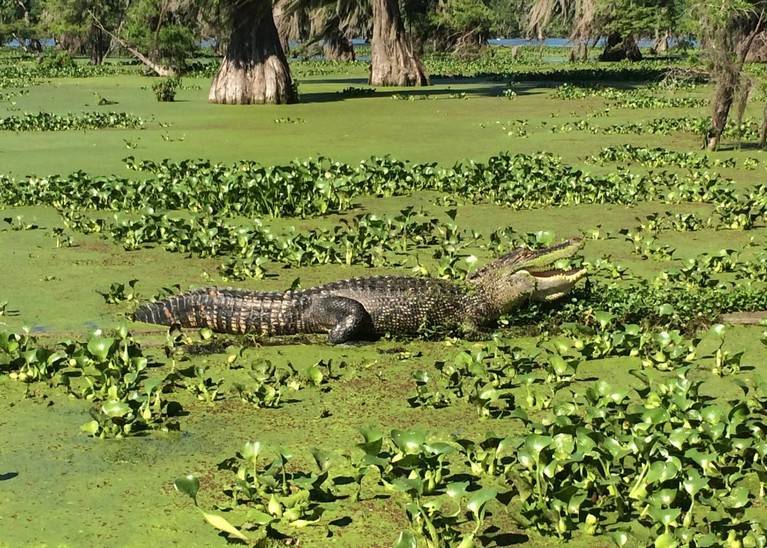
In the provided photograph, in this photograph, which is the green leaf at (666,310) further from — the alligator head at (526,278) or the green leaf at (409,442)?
the green leaf at (409,442)

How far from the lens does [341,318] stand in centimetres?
630

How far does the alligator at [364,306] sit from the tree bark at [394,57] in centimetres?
2184

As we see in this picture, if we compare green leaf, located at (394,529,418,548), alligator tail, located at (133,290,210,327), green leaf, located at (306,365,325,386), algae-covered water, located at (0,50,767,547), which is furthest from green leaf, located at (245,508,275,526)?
alligator tail, located at (133,290,210,327)

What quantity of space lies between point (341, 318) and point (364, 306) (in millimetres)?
193

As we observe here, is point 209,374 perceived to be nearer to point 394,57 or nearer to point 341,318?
point 341,318

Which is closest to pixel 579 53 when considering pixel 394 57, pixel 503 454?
pixel 394 57

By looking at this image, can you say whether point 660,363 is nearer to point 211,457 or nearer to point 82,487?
point 211,457

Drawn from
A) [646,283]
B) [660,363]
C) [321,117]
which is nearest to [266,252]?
[646,283]

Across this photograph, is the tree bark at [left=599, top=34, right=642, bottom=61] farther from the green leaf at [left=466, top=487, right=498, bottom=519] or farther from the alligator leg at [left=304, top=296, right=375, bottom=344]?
the green leaf at [left=466, top=487, right=498, bottom=519]

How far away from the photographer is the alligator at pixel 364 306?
6.40 m

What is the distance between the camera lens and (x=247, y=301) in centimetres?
641

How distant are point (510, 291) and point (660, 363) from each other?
120 centimetres

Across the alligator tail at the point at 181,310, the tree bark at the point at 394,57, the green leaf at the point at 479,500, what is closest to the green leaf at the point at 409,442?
the green leaf at the point at 479,500

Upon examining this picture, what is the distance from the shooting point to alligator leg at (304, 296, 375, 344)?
6289mm
